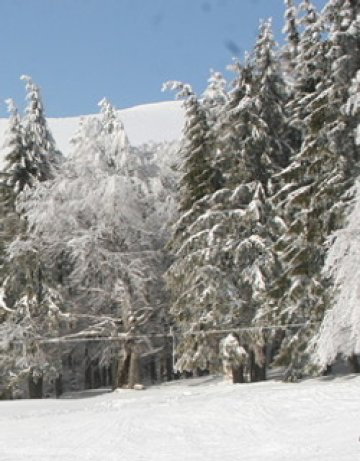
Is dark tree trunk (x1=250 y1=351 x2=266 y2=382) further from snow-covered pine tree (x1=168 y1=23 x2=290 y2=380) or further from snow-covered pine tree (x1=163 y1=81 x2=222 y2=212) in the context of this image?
snow-covered pine tree (x1=163 y1=81 x2=222 y2=212)

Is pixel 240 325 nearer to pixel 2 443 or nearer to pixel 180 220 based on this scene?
pixel 180 220

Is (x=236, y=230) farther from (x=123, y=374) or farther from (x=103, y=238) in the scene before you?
(x=123, y=374)

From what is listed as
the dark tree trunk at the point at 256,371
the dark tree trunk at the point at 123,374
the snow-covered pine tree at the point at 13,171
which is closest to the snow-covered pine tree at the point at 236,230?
the dark tree trunk at the point at 256,371

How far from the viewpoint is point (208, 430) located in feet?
52.7

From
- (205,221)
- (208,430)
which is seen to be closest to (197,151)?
(205,221)

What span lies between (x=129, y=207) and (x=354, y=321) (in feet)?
45.7

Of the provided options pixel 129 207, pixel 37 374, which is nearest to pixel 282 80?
pixel 129 207

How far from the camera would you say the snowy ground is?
13.5 metres

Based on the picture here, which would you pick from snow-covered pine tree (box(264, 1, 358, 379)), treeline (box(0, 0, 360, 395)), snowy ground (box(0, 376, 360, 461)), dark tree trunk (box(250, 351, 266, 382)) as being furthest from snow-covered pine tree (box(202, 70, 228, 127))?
snowy ground (box(0, 376, 360, 461))

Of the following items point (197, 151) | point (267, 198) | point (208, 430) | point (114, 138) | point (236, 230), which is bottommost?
point (208, 430)

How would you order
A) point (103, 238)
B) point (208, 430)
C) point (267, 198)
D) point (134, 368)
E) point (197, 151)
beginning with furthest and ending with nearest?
point (134, 368), point (103, 238), point (197, 151), point (267, 198), point (208, 430)

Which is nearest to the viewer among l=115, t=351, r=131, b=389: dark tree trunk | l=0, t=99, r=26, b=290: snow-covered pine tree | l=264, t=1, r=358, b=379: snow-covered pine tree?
l=264, t=1, r=358, b=379: snow-covered pine tree

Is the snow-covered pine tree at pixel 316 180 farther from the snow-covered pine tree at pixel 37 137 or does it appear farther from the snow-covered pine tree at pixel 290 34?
the snow-covered pine tree at pixel 37 137

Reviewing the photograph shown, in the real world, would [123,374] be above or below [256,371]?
above
